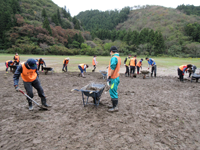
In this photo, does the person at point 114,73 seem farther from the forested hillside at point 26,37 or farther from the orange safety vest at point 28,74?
the forested hillside at point 26,37

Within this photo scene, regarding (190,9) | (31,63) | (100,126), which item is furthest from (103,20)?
(100,126)

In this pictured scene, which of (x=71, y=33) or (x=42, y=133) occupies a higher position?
(x=71, y=33)

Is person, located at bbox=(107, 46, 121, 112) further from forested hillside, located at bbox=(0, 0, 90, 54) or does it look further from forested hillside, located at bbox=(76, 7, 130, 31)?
forested hillside, located at bbox=(76, 7, 130, 31)

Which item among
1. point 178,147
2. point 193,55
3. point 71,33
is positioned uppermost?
point 71,33

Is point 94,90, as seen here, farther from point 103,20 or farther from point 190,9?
point 190,9

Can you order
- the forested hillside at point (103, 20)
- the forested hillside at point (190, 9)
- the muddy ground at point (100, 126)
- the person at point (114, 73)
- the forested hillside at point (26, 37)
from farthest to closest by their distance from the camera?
the forested hillside at point (103, 20) → the forested hillside at point (190, 9) → the forested hillside at point (26, 37) → the person at point (114, 73) → the muddy ground at point (100, 126)

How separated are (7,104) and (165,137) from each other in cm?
505

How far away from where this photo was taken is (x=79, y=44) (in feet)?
193

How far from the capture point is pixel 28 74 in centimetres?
371

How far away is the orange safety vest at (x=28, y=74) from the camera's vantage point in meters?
3.67

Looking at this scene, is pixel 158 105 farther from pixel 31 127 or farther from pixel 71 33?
pixel 71 33

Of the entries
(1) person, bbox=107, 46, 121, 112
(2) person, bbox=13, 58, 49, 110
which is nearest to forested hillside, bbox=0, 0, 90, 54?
(2) person, bbox=13, 58, 49, 110

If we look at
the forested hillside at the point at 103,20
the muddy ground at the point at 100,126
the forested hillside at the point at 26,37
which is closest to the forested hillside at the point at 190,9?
the forested hillside at the point at 103,20

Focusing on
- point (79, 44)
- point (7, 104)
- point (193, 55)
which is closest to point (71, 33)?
point (79, 44)
